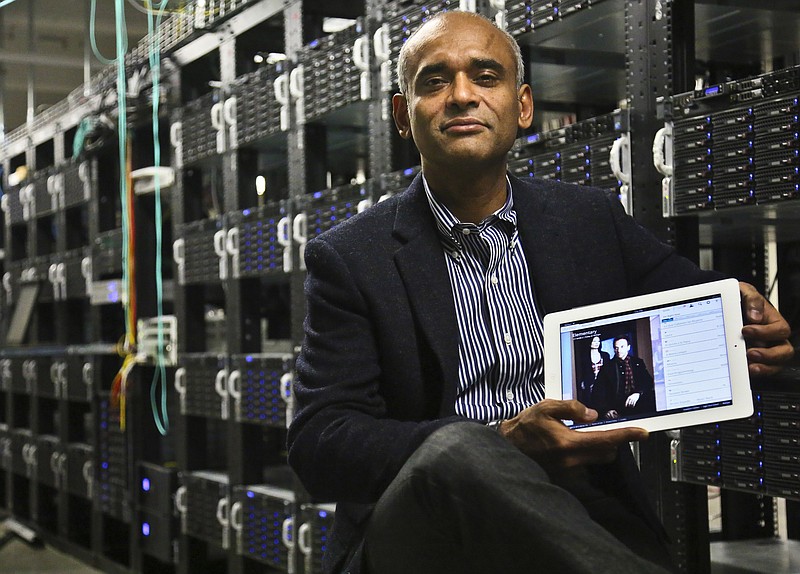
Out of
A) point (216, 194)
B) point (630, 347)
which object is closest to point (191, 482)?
point (216, 194)

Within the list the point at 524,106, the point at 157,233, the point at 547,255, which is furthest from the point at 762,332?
the point at 157,233

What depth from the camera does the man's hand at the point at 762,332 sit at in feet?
5.26

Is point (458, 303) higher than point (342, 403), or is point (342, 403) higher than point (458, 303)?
point (458, 303)

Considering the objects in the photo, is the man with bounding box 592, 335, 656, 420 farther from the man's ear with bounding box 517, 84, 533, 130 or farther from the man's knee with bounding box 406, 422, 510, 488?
the man's ear with bounding box 517, 84, 533, 130

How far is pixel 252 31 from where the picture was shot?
401cm

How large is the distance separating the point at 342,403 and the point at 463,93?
0.55 metres

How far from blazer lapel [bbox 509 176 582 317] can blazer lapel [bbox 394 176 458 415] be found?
15cm

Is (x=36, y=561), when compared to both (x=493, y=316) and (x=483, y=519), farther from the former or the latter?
(x=483, y=519)

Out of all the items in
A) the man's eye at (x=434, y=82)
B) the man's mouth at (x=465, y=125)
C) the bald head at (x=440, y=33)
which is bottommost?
the man's mouth at (x=465, y=125)

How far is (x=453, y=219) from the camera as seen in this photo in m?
1.81

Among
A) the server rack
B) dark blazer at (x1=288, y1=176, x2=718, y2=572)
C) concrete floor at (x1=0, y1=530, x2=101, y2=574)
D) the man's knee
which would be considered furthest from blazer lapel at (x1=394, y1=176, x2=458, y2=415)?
A: concrete floor at (x1=0, y1=530, x2=101, y2=574)

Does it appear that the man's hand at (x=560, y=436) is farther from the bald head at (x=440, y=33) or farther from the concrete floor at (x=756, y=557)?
the concrete floor at (x=756, y=557)

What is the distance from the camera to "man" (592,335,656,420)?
5.01ft

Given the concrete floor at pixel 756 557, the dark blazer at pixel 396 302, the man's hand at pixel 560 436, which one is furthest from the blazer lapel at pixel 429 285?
the concrete floor at pixel 756 557
